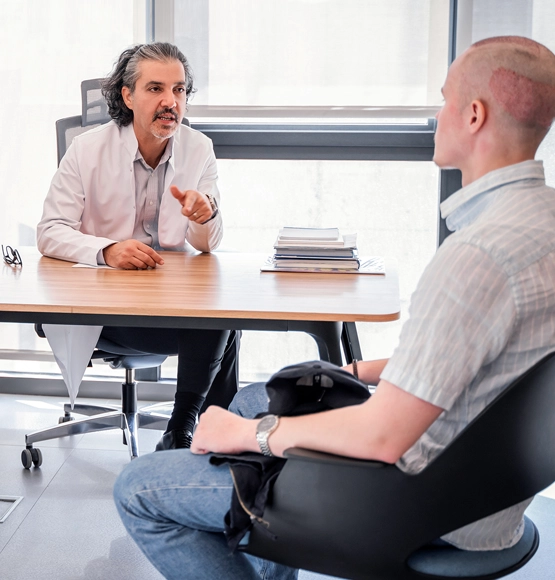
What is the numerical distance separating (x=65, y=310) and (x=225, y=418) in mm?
535

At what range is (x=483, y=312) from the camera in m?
0.97

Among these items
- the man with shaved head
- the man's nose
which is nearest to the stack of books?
the man's nose

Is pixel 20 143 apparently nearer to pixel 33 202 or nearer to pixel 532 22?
pixel 33 202

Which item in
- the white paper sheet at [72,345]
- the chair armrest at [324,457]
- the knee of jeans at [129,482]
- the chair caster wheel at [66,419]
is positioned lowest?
the chair caster wheel at [66,419]

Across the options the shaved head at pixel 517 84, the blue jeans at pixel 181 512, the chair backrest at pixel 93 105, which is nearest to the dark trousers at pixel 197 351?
the chair backrest at pixel 93 105

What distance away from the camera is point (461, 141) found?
3.68 ft

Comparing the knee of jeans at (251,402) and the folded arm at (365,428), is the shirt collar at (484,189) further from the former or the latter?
the knee of jeans at (251,402)

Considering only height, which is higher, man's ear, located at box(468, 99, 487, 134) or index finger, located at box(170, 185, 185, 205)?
man's ear, located at box(468, 99, 487, 134)

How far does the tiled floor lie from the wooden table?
732mm

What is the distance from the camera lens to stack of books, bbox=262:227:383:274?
6.94ft

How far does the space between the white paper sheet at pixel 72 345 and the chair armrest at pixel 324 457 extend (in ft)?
4.77

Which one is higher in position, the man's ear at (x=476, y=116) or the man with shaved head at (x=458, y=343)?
the man's ear at (x=476, y=116)

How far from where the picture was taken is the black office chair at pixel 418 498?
1.01 m

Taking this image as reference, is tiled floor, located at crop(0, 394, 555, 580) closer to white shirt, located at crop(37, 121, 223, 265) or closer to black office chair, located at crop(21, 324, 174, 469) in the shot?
black office chair, located at crop(21, 324, 174, 469)
